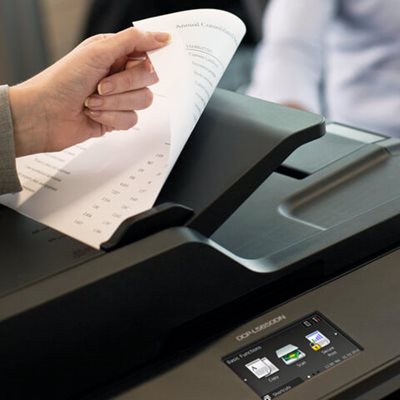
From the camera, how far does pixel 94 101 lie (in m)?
0.78

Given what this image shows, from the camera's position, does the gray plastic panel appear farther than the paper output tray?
Yes

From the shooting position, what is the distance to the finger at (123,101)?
0.76 m

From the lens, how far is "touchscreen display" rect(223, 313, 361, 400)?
2.09 ft

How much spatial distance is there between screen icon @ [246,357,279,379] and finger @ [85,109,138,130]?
0.28m

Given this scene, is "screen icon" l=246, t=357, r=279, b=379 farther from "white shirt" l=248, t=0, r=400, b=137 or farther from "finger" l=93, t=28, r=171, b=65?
"white shirt" l=248, t=0, r=400, b=137

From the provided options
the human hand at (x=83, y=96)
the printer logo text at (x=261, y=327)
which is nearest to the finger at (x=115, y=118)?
the human hand at (x=83, y=96)

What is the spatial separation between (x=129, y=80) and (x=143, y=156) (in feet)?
0.24

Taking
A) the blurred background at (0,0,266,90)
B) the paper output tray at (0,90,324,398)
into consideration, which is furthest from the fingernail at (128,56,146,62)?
the blurred background at (0,0,266,90)

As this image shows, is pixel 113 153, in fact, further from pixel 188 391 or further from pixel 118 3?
pixel 118 3

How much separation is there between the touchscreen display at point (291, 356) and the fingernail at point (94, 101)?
0.28 meters

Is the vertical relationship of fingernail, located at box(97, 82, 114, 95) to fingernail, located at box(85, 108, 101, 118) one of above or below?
above

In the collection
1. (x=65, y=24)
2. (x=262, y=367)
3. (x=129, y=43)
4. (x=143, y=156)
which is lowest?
(x=65, y=24)

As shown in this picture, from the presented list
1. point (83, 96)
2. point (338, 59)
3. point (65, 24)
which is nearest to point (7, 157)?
point (83, 96)

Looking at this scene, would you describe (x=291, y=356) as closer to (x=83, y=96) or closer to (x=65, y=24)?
(x=83, y=96)
